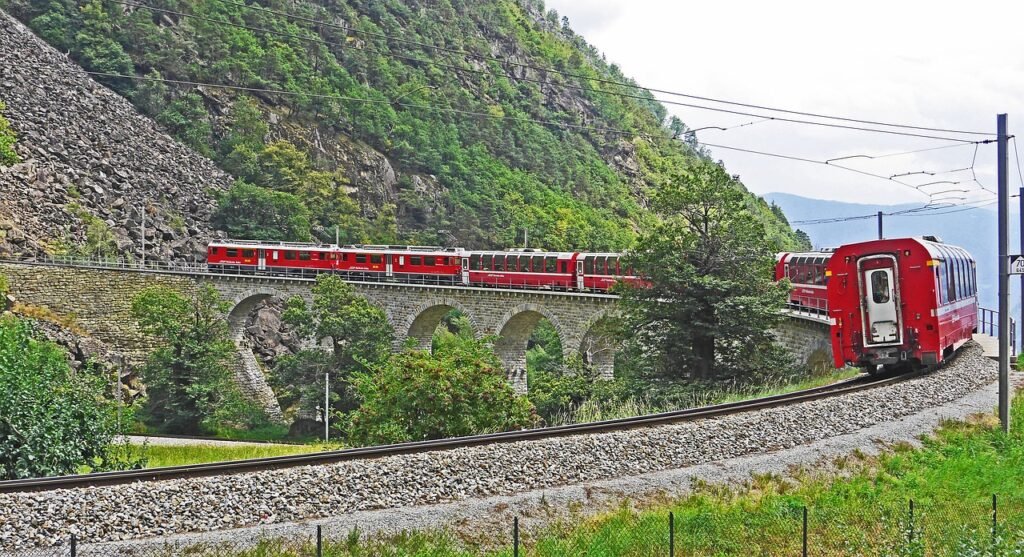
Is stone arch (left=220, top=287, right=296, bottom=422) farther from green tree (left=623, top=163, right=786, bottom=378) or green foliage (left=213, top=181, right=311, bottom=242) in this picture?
green tree (left=623, top=163, right=786, bottom=378)

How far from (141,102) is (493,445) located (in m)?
79.0

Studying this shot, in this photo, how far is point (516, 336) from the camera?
47.7 m

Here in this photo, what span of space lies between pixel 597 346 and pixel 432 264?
1199 cm

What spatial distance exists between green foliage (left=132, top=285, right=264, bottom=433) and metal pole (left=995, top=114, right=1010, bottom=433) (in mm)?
34347

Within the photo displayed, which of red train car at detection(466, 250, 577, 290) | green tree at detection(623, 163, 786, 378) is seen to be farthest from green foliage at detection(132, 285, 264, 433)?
green tree at detection(623, 163, 786, 378)

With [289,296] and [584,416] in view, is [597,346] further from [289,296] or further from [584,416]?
[584,416]

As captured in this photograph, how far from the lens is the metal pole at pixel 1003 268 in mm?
16797

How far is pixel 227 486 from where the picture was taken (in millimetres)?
12055

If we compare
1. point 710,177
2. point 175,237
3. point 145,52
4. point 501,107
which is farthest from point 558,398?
Answer: point 501,107

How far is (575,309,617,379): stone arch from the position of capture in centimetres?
4169

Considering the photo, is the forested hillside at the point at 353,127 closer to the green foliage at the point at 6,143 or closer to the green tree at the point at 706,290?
the green foliage at the point at 6,143

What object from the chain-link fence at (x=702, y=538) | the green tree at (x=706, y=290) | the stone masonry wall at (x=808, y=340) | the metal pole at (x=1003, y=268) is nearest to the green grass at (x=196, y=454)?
the green tree at (x=706, y=290)

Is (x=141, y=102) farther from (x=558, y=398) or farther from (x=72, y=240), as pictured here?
(x=558, y=398)

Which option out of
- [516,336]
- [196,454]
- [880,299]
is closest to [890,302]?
[880,299]
